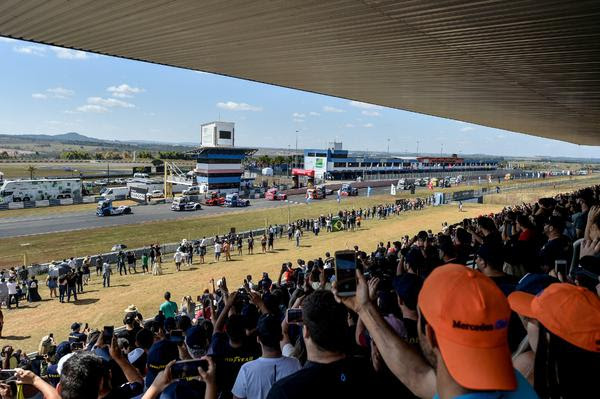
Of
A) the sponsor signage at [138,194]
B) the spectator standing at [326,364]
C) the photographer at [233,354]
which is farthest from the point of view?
the sponsor signage at [138,194]

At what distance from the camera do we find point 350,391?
76.0 inches

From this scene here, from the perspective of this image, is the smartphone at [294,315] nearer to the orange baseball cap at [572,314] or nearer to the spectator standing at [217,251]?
the orange baseball cap at [572,314]

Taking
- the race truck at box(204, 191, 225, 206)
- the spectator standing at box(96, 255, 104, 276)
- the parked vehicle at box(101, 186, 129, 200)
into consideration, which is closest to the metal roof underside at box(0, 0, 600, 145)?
the spectator standing at box(96, 255, 104, 276)

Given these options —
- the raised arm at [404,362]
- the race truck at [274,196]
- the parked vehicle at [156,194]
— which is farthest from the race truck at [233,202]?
the raised arm at [404,362]

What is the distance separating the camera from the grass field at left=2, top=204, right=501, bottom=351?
13.9 m

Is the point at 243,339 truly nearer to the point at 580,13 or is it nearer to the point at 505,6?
the point at 505,6

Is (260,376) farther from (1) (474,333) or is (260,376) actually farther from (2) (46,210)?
(2) (46,210)

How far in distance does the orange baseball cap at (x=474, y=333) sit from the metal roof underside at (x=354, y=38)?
5810 millimetres

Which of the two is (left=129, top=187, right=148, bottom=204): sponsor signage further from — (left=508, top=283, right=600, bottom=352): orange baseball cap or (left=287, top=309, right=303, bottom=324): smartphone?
(left=508, top=283, right=600, bottom=352): orange baseball cap

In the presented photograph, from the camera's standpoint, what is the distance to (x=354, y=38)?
8633mm

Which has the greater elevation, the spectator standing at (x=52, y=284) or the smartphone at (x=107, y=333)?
the smartphone at (x=107, y=333)

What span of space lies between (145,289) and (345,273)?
17.3 m

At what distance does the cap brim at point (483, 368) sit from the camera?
135cm

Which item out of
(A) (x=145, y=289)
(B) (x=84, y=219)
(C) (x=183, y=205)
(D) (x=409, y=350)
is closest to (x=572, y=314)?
→ (D) (x=409, y=350)
